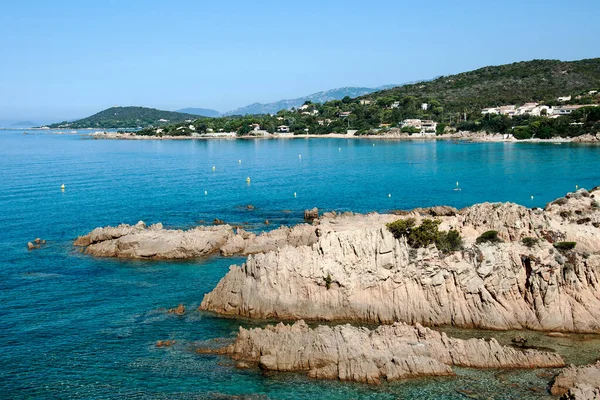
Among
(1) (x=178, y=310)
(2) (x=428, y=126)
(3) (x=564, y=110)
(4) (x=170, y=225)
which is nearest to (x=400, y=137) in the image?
(2) (x=428, y=126)

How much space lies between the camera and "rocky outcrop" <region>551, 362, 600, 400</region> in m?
16.0

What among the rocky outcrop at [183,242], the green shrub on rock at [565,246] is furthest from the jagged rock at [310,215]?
the green shrub on rock at [565,246]

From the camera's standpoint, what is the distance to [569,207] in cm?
3250

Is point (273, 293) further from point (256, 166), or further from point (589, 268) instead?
point (256, 166)

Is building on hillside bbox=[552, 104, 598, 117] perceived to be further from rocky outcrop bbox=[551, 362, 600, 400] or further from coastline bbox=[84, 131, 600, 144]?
rocky outcrop bbox=[551, 362, 600, 400]

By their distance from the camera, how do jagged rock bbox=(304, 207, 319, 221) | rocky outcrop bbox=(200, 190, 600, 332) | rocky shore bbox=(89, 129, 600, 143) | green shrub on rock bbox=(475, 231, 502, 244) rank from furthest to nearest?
1. rocky shore bbox=(89, 129, 600, 143)
2. jagged rock bbox=(304, 207, 319, 221)
3. green shrub on rock bbox=(475, 231, 502, 244)
4. rocky outcrop bbox=(200, 190, 600, 332)

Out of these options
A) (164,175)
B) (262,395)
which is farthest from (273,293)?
(164,175)

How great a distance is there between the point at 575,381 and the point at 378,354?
19.3ft

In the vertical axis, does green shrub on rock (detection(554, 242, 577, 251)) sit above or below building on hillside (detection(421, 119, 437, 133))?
below

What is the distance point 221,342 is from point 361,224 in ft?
50.3

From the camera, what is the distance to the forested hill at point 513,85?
6004 inches

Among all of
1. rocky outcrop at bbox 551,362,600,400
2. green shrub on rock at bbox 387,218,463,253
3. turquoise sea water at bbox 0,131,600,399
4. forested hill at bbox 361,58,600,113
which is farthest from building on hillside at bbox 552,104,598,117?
rocky outcrop at bbox 551,362,600,400

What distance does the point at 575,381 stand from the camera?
55.6 feet

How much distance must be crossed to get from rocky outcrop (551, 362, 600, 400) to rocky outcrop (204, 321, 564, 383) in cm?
155
